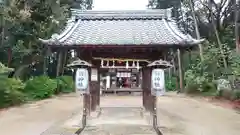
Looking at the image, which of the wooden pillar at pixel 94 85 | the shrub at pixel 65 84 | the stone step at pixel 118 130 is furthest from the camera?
the shrub at pixel 65 84

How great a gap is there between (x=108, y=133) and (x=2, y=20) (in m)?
16.5

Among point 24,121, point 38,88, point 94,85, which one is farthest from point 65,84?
point 24,121

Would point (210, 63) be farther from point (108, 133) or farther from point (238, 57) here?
point (108, 133)

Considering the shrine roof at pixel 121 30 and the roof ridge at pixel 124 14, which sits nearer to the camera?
the shrine roof at pixel 121 30

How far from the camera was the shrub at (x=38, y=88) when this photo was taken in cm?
2389

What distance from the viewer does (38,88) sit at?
24953 mm

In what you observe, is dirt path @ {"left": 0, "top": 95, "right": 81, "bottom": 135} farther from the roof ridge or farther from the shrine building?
the roof ridge

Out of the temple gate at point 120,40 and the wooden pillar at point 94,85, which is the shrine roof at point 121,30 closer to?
the temple gate at point 120,40

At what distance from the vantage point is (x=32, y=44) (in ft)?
89.9

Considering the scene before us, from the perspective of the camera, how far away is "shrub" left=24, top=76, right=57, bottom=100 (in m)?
23.9

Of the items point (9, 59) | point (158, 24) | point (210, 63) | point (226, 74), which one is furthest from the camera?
point (9, 59)

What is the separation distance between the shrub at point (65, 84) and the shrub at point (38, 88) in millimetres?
5819

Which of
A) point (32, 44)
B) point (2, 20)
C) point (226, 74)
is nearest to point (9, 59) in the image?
point (32, 44)

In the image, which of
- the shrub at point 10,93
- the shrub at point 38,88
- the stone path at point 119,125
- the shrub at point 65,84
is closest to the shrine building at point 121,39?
the stone path at point 119,125
